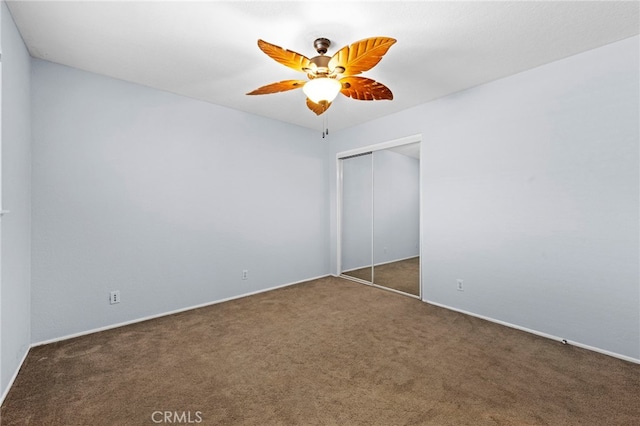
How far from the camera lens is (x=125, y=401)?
1.76 m

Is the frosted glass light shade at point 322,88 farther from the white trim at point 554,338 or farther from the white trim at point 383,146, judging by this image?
the white trim at point 554,338

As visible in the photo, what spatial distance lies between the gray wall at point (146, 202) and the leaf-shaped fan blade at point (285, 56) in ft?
6.26

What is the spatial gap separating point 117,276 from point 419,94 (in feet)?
12.6

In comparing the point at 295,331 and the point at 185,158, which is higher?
the point at 185,158

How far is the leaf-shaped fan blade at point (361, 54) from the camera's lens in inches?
66.2

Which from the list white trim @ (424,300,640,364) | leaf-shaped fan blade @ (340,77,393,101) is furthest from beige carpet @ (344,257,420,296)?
leaf-shaped fan blade @ (340,77,393,101)

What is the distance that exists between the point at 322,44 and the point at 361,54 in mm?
545

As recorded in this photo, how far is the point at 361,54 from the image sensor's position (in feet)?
5.89

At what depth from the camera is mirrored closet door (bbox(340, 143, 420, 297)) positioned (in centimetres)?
449

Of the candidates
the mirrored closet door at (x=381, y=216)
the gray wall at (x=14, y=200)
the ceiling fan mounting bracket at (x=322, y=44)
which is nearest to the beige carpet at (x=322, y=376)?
the gray wall at (x=14, y=200)

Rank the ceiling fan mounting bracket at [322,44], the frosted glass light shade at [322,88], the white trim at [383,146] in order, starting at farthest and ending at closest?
the white trim at [383,146] < the ceiling fan mounting bracket at [322,44] < the frosted glass light shade at [322,88]

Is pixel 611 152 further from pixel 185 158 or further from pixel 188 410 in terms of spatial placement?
pixel 185 158

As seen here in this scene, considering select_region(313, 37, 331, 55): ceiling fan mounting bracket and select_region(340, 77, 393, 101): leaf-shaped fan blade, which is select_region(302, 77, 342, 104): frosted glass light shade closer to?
select_region(340, 77, 393, 101): leaf-shaped fan blade

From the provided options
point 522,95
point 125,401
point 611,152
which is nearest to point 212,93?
point 125,401
